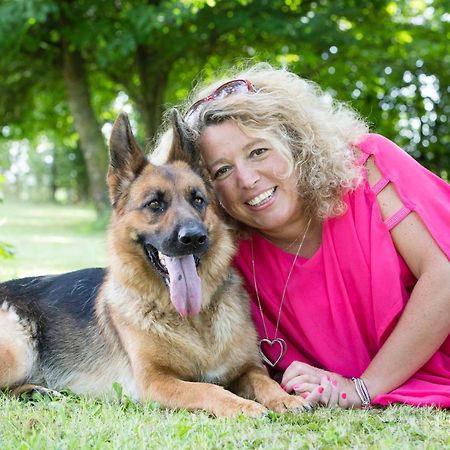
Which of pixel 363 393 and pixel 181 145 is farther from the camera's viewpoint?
pixel 181 145

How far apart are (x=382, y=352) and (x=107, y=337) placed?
166 cm

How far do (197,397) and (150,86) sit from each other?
14.2 metres

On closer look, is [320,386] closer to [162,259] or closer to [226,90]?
[162,259]

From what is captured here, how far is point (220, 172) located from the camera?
3.74 metres

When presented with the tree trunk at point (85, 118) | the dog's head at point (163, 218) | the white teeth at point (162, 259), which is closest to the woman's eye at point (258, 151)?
the dog's head at point (163, 218)

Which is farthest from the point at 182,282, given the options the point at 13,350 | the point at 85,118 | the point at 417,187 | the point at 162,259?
the point at 85,118

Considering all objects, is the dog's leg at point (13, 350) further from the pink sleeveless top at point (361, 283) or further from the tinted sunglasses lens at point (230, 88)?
the tinted sunglasses lens at point (230, 88)

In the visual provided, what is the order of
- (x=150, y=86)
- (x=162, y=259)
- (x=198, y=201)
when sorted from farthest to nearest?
1. (x=150, y=86)
2. (x=198, y=201)
3. (x=162, y=259)

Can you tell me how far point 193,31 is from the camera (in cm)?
1443

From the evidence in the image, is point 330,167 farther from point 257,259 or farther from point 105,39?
point 105,39

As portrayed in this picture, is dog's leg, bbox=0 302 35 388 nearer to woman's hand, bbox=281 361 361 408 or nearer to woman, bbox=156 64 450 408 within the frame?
woman, bbox=156 64 450 408

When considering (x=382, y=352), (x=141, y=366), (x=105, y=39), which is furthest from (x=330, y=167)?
(x=105, y=39)

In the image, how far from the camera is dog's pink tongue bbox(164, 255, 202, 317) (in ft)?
11.4

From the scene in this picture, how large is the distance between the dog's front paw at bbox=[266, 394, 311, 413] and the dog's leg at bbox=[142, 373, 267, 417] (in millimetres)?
136
